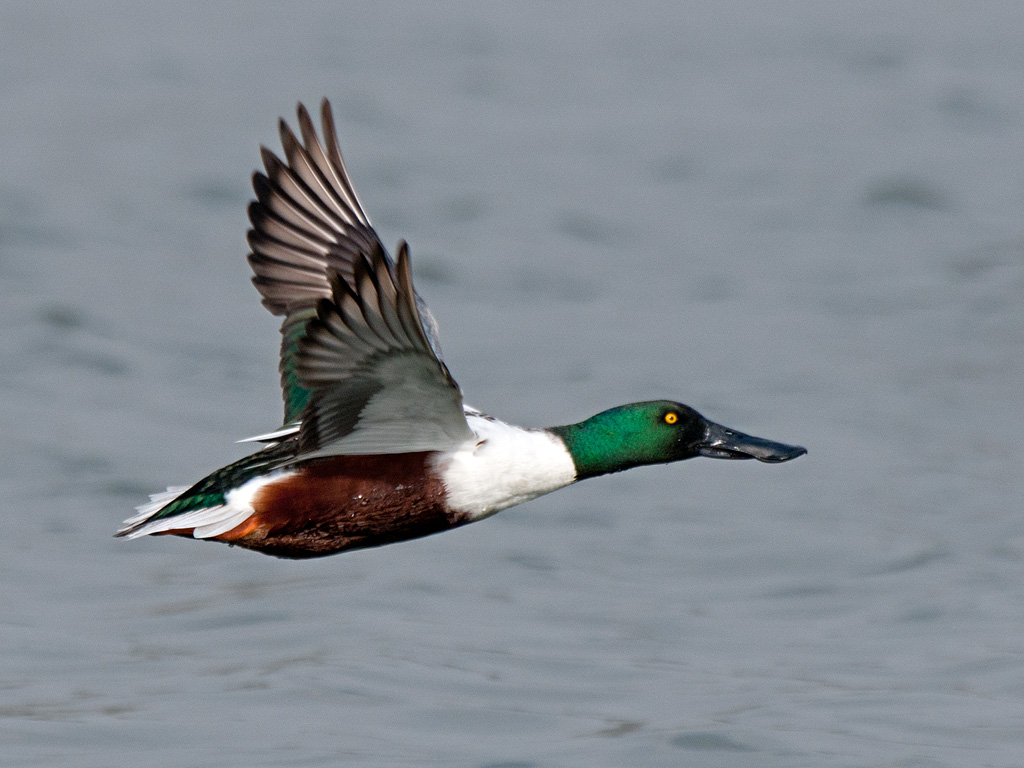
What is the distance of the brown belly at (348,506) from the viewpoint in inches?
253

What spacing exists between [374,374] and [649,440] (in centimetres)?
120

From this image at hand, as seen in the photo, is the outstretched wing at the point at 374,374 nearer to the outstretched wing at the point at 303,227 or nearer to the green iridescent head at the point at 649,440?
the green iridescent head at the point at 649,440

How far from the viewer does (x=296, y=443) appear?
6676 millimetres

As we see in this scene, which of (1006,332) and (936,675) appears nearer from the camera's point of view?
(936,675)

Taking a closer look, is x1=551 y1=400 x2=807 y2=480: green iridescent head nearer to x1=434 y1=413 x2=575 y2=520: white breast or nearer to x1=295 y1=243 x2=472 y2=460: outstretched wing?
x1=434 y1=413 x2=575 y2=520: white breast

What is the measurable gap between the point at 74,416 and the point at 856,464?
467cm

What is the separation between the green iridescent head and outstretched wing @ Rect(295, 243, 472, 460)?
486 mm

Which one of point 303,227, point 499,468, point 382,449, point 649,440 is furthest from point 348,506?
point 303,227

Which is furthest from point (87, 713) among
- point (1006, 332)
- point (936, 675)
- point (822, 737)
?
point (1006, 332)

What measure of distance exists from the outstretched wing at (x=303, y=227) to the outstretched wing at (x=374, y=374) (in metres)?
1.14

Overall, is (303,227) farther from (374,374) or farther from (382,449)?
(374,374)

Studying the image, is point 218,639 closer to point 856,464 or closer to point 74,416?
point 74,416

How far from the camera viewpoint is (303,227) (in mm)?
7500

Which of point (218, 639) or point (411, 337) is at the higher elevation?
point (411, 337)
